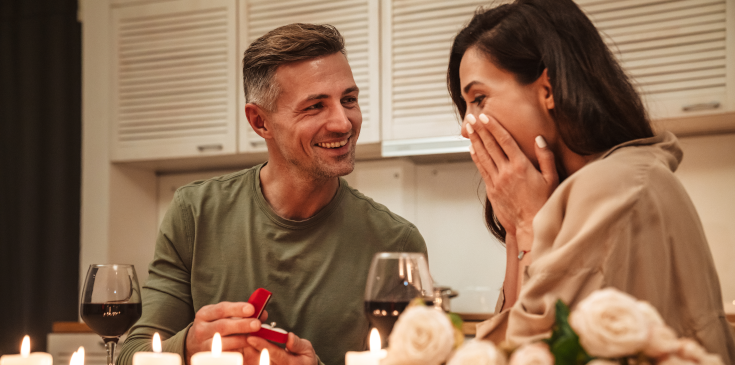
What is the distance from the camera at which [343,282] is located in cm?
147

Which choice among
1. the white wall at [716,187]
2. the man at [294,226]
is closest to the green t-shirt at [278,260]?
the man at [294,226]

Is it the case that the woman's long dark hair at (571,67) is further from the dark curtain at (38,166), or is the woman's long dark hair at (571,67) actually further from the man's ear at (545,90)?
the dark curtain at (38,166)

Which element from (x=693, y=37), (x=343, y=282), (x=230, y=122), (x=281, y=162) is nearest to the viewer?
(x=343, y=282)

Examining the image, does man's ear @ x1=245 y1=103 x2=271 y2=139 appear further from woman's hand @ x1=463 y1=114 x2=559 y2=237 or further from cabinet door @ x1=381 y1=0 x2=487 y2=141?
cabinet door @ x1=381 y1=0 x2=487 y2=141

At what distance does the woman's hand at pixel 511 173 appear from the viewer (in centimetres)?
106

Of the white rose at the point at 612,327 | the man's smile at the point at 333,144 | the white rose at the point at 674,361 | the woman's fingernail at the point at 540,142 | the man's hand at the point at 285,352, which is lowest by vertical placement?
the man's hand at the point at 285,352

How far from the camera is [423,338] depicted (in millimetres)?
495

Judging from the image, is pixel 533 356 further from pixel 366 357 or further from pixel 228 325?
pixel 228 325

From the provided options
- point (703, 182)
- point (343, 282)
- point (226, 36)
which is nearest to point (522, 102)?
point (343, 282)

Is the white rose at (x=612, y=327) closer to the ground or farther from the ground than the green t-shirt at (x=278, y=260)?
farther from the ground

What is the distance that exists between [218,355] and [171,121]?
2619 mm

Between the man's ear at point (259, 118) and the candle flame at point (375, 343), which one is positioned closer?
the candle flame at point (375, 343)

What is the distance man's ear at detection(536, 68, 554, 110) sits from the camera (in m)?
1.01

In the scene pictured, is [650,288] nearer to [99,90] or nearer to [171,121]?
[171,121]
